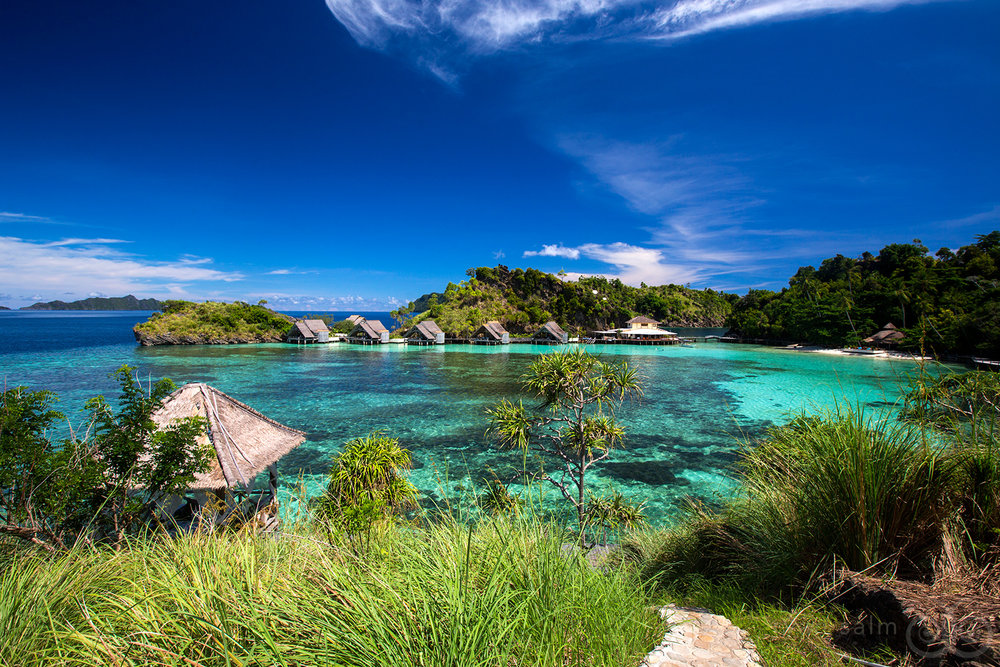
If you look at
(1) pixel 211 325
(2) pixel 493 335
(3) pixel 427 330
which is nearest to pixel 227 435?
(3) pixel 427 330

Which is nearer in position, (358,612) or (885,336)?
(358,612)

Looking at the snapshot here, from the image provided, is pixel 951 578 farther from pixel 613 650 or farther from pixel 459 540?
pixel 459 540

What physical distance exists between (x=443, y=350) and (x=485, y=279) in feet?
80.9

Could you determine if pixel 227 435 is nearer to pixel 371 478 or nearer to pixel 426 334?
pixel 371 478

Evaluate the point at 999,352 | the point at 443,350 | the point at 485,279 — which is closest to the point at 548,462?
the point at 999,352

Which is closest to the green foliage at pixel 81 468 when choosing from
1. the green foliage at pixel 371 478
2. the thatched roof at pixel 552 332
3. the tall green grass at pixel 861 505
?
the green foliage at pixel 371 478

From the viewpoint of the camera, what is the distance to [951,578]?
1755mm

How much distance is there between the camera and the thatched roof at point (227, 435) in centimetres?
626

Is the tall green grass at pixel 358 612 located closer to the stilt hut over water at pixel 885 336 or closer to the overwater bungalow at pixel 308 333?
the stilt hut over water at pixel 885 336

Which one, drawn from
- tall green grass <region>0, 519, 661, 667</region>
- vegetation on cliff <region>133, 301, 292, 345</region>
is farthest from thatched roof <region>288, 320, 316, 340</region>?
tall green grass <region>0, 519, 661, 667</region>

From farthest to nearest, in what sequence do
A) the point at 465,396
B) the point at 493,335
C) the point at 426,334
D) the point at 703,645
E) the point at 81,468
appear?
the point at 493,335 → the point at 426,334 → the point at 465,396 → the point at 81,468 → the point at 703,645

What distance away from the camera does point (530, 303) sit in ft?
210

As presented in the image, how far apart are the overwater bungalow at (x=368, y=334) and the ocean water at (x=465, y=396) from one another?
912 centimetres

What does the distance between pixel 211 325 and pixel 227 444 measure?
48.3m
